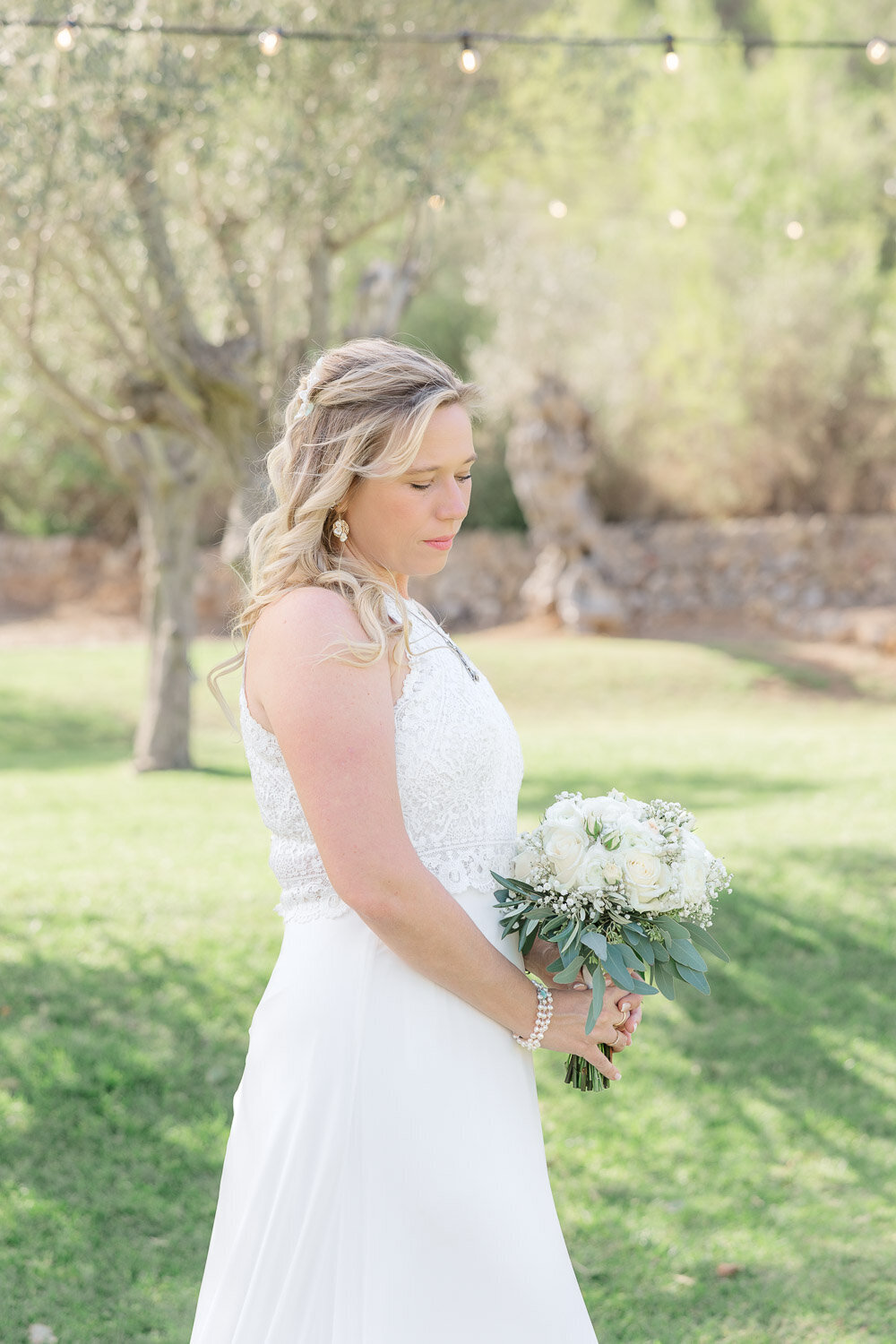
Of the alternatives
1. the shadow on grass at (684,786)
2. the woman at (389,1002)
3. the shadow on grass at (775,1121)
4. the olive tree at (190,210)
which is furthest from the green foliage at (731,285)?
the woman at (389,1002)

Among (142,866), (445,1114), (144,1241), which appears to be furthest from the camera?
(142,866)

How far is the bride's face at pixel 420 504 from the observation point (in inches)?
76.0

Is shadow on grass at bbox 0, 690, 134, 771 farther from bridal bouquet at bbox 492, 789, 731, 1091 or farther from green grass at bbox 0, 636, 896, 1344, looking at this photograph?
bridal bouquet at bbox 492, 789, 731, 1091

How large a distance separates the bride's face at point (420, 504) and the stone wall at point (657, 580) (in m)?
17.5

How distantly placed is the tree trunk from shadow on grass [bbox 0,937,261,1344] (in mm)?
6010

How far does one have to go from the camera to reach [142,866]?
7422 millimetres

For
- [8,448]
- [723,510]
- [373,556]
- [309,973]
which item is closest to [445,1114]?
[309,973]

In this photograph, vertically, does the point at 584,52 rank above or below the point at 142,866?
above

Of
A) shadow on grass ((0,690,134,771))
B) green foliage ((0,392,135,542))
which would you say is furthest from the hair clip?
green foliage ((0,392,135,542))

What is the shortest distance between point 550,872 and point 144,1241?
102 inches

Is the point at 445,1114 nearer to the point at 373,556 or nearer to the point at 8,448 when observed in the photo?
the point at 373,556

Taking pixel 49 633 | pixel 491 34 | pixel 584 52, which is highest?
pixel 584 52

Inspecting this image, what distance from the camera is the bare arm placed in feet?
5.68

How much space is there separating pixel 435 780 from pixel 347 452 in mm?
535
